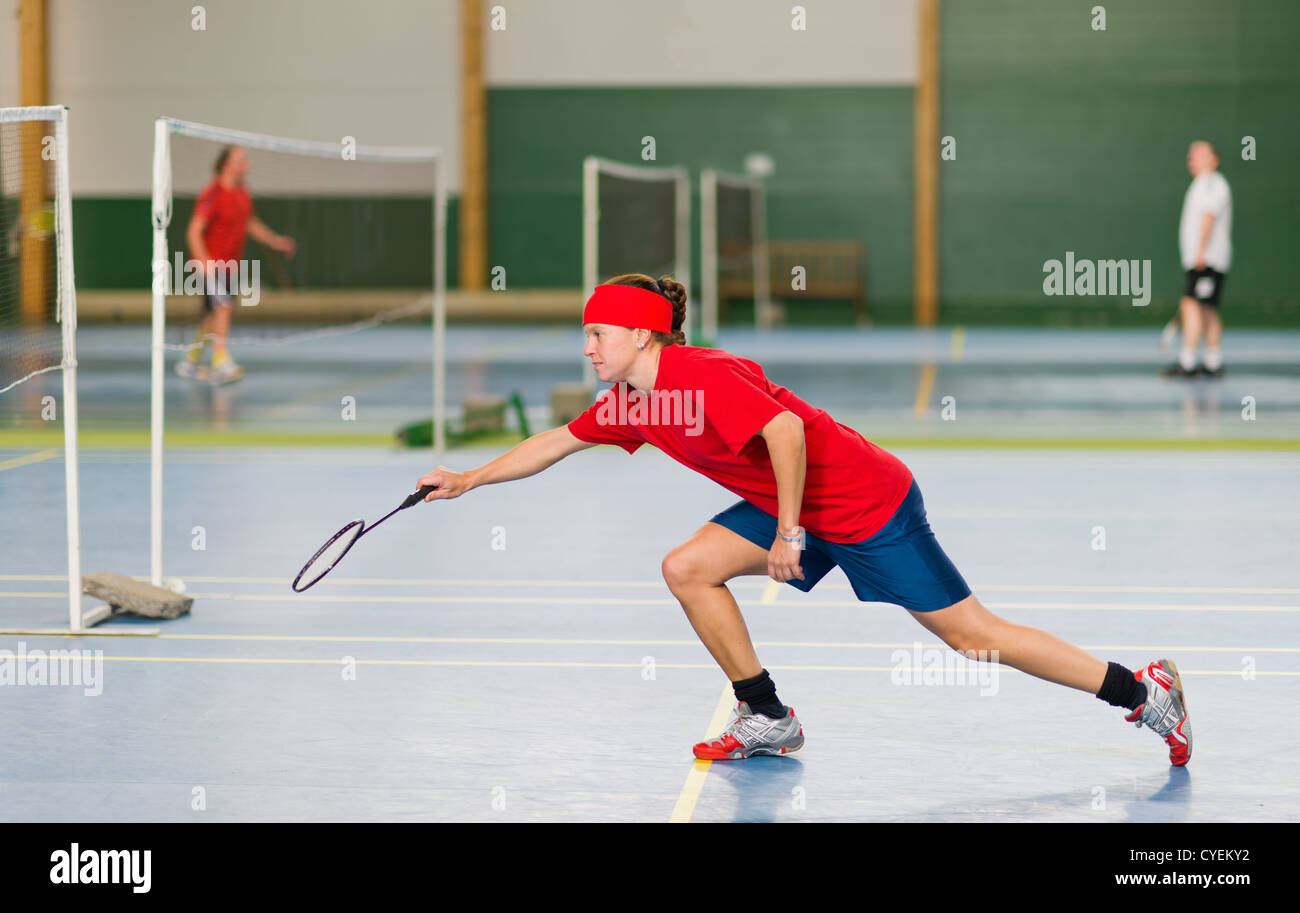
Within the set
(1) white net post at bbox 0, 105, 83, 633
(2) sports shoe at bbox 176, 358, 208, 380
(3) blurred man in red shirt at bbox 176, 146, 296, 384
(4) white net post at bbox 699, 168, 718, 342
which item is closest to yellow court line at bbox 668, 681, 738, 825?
(1) white net post at bbox 0, 105, 83, 633

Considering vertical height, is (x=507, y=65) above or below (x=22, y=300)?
above

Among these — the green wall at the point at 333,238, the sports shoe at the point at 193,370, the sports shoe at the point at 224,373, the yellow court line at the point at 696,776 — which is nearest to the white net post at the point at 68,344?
the yellow court line at the point at 696,776

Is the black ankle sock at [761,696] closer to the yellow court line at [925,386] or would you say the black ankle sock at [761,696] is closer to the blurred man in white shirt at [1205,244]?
the yellow court line at [925,386]

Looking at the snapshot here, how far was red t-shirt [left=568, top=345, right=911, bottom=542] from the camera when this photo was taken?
4637mm

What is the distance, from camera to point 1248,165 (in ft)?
91.2

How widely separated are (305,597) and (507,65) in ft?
74.0

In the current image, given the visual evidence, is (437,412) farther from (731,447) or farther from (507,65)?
(507,65)

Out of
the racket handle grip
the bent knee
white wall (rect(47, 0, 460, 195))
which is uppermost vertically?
white wall (rect(47, 0, 460, 195))

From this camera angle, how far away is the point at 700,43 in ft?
94.0

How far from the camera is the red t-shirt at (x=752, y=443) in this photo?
15.2ft

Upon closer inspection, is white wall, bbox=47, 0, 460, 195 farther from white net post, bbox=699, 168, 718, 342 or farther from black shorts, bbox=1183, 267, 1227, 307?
black shorts, bbox=1183, 267, 1227, 307

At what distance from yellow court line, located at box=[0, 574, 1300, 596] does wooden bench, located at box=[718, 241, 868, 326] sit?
20.8 meters

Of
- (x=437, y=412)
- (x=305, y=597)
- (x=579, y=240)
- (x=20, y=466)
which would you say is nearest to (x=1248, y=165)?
(x=579, y=240)

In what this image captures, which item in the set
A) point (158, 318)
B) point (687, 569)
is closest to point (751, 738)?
point (687, 569)
